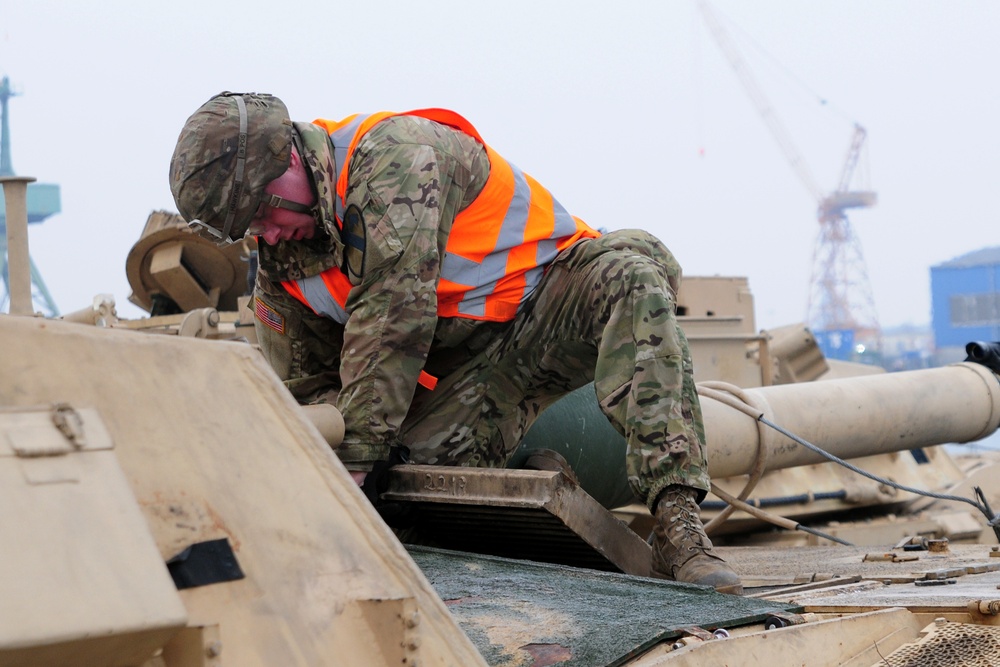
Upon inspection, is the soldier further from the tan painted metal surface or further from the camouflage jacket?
the tan painted metal surface

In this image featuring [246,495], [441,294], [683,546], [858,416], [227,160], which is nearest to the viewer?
[246,495]

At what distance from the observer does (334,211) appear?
3.33 meters

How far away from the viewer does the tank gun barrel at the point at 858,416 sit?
4633mm

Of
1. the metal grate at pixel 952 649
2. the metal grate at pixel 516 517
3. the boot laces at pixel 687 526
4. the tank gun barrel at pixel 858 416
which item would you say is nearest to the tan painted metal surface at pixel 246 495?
the metal grate at pixel 952 649

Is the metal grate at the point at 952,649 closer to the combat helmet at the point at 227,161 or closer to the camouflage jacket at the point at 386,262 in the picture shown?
the camouflage jacket at the point at 386,262

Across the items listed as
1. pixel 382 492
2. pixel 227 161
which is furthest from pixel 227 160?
pixel 382 492

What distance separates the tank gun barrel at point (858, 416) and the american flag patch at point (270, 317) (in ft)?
4.94

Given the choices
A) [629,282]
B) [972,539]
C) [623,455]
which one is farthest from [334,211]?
[972,539]

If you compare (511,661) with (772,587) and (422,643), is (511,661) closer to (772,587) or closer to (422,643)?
(422,643)

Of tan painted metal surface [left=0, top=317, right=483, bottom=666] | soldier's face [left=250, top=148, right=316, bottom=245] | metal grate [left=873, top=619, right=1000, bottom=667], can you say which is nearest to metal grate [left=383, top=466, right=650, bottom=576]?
soldier's face [left=250, top=148, right=316, bottom=245]

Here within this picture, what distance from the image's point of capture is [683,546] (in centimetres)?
295

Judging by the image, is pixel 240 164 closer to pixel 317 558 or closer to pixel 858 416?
pixel 317 558

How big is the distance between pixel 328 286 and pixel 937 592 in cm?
167

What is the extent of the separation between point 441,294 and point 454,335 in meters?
0.13
